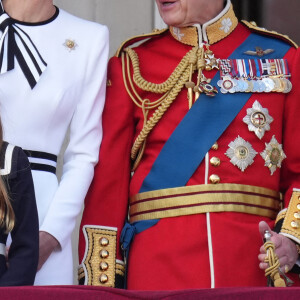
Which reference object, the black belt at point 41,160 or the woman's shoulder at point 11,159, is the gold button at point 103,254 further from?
the woman's shoulder at point 11,159

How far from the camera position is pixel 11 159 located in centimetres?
262

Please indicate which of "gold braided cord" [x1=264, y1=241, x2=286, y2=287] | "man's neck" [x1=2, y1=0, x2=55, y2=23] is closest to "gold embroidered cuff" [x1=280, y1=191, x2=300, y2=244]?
"gold braided cord" [x1=264, y1=241, x2=286, y2=287]

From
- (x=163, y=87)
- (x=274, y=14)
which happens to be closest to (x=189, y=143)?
(x=163, y=87)

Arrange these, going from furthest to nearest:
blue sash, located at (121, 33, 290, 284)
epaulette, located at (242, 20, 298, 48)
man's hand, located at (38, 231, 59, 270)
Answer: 1. epaulette, located at (242, 20, 298, 48)
2. blue sash, located at (121, 33, 290, 284)
3. man's hand, located at (38, 231, 59, 270)

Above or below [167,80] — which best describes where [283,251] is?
below

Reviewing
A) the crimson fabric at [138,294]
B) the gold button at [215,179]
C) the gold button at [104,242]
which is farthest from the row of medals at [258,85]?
the crimson fabric at [138,294]

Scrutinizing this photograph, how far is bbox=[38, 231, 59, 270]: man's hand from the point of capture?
2789mm

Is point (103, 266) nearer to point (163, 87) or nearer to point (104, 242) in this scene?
point (104, 242)

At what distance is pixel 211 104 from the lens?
307 centimetres

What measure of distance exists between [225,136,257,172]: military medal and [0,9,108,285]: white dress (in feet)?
1.14

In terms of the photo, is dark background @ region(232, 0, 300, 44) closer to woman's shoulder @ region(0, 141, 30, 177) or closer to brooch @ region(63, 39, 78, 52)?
brooch @ region(63, 39, 78, 52)

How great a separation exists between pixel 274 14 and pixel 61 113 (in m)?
1.34

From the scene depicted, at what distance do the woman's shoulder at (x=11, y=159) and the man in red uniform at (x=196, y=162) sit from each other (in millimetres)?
442

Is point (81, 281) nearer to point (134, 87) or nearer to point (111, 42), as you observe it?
point (134, 87)
